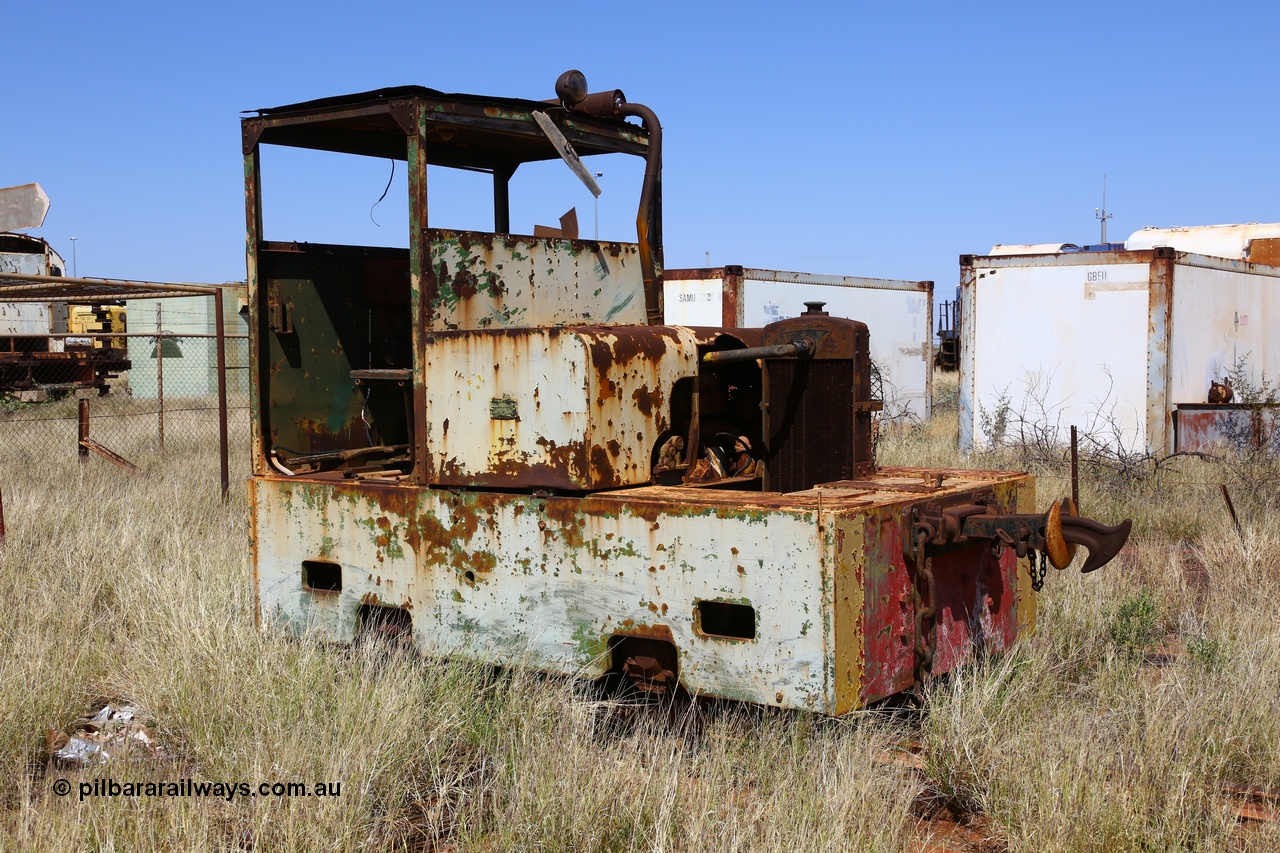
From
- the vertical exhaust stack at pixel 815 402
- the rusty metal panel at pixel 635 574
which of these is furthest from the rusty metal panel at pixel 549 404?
the vertical exhaust stack at pixel 815 402

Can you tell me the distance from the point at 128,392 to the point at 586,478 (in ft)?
79.6

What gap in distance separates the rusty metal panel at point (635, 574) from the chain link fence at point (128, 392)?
5591 mm

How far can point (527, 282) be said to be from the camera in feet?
16.5

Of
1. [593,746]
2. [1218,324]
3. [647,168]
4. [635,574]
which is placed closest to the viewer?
[593,746]

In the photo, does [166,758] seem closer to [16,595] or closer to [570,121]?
[16,595]

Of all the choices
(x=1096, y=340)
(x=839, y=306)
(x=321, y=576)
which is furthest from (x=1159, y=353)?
(x=321, y=576)

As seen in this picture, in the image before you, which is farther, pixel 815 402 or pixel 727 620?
pixel 815 402

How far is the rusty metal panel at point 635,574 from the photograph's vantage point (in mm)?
3689

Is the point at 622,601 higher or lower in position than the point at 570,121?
lower

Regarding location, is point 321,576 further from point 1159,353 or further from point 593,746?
point 1159,353

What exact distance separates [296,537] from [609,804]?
210 cm

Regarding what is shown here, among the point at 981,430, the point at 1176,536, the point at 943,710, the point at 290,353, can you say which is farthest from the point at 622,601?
the point at 981,430

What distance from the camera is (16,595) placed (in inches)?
228

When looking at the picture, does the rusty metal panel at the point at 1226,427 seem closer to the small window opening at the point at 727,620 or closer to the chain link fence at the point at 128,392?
the small window opening at the point at 727,620
